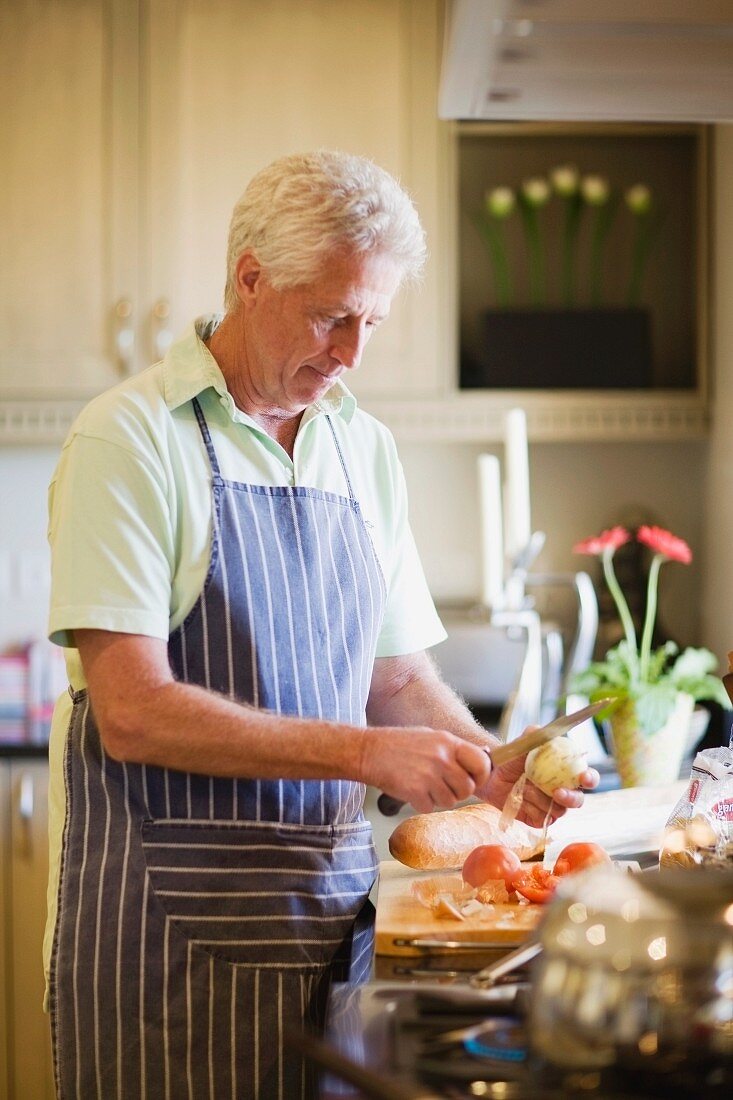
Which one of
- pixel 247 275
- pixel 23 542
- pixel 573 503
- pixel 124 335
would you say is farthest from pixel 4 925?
pixel 247 275

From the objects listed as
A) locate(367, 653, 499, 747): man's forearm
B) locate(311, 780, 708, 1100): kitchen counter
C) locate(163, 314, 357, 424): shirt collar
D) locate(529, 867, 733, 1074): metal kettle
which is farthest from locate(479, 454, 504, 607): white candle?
locate(529, 867, 733, 1074): metal kettle

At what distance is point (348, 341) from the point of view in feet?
4.14

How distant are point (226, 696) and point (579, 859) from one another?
38cm

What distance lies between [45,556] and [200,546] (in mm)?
1762

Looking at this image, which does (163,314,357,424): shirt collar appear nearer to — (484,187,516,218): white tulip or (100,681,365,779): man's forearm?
(100,681,365,779): man's forearm

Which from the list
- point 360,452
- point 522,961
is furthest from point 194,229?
point 522,961

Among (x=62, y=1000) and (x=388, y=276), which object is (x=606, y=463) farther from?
(x=62, y=1000)

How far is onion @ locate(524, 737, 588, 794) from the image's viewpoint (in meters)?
1.20

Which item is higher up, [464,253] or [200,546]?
[464,253]

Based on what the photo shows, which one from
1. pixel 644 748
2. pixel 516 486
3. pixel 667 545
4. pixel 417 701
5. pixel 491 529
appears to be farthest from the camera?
pixel 491 529

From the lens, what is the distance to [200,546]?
122 cm

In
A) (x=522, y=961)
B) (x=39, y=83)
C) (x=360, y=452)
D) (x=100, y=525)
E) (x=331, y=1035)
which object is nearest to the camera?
(x=331, y=1035)

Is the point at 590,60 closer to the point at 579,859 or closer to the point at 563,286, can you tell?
the point at 579,859

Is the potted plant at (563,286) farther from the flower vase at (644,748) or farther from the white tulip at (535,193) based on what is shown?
the flower vase at (644,748)
